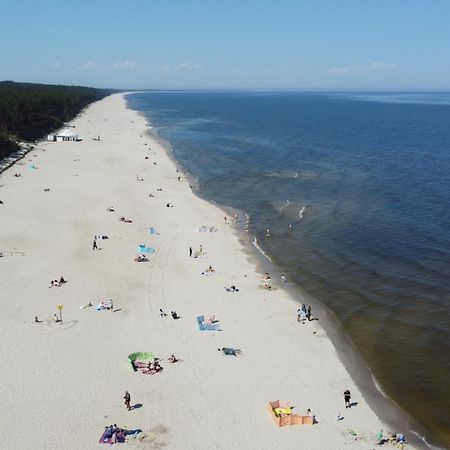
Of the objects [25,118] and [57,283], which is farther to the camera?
[25,118]

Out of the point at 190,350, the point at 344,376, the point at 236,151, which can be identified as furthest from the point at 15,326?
the point at 236,151

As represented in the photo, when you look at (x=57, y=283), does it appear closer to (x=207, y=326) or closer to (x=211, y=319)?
(x=211, y=319)

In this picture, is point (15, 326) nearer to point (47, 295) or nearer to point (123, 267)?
point (47, 295)

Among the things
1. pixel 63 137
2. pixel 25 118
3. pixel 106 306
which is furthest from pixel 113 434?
pixel 25 118

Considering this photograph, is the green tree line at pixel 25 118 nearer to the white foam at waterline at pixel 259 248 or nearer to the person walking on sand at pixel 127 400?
the white foam at waterline at pixel 259 248

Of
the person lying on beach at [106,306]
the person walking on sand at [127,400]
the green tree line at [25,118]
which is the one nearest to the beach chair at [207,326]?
the person lying on beach at [106,306]
